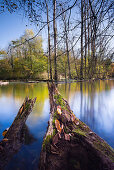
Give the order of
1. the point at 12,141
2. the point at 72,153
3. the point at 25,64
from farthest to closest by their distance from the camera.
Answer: the point at 25,64 → the point at 12,141 → the point at 72,153

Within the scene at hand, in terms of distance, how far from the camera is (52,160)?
2.89ft

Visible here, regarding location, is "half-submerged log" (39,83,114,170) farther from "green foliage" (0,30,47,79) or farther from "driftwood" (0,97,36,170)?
"green foliage" (0,30,47,79)

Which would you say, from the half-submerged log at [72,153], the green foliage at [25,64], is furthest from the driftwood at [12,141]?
the green foliage at [25,64]

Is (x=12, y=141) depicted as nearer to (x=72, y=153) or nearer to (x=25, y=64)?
(x=72, y=153)

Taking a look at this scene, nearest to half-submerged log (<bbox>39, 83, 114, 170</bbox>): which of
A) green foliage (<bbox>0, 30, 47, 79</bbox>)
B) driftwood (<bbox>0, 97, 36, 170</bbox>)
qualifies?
driftwood (<bbox>0, 97, 36, 170</bbox>)

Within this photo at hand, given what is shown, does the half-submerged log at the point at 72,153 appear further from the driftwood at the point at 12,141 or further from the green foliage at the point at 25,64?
the green foliage at the point at 25,64

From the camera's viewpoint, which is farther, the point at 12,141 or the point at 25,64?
the point at 25,64

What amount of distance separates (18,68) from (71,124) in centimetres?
2200

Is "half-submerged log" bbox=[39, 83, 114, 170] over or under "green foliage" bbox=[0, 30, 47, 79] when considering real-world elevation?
under

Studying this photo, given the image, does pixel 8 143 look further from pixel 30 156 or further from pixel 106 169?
pixel 106 169

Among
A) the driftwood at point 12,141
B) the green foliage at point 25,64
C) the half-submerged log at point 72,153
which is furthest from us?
the green foliage at point 25,64

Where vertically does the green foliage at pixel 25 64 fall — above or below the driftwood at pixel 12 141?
above

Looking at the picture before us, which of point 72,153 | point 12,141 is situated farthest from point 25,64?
point 72,153

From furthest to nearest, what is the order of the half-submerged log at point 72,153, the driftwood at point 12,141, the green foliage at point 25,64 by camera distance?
the green foliage at point 25,64
the driftwood at point 12,141
the half-submerged log at point 72,153
